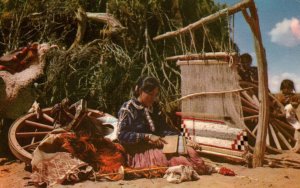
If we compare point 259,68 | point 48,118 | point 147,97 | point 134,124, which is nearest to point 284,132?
point 259,68

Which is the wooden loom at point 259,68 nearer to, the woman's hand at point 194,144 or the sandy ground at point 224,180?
the sandy ground at point 224,180

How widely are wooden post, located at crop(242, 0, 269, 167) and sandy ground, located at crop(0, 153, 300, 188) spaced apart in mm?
202

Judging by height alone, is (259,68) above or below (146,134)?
above

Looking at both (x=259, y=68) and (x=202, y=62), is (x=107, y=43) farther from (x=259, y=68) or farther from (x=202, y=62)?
(x=259, y=68)

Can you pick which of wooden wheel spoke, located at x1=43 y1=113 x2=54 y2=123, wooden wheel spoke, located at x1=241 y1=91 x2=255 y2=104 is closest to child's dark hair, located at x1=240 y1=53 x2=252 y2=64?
wooden wheel spoke, located at x1=241 y1=91 x2=255 y2=104

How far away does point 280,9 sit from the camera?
13.2ft

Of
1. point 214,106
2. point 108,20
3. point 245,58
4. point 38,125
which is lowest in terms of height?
point 38,125

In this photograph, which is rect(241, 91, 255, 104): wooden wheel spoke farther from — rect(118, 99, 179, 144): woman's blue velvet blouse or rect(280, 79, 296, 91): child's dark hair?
rect(118, 99, 179, 144): woman's blue velvet blouse

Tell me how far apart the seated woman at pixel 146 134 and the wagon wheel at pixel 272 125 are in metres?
1.37

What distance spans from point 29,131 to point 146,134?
159 cm

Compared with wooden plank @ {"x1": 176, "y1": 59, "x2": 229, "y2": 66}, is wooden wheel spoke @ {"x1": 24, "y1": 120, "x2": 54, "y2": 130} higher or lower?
lower

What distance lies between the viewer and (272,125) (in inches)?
197

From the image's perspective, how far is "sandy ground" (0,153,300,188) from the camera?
3.30 meters

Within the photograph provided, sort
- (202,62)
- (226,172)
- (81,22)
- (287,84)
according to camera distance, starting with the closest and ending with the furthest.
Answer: (226,172) < (202,62) < (287,84) < (81,22)
